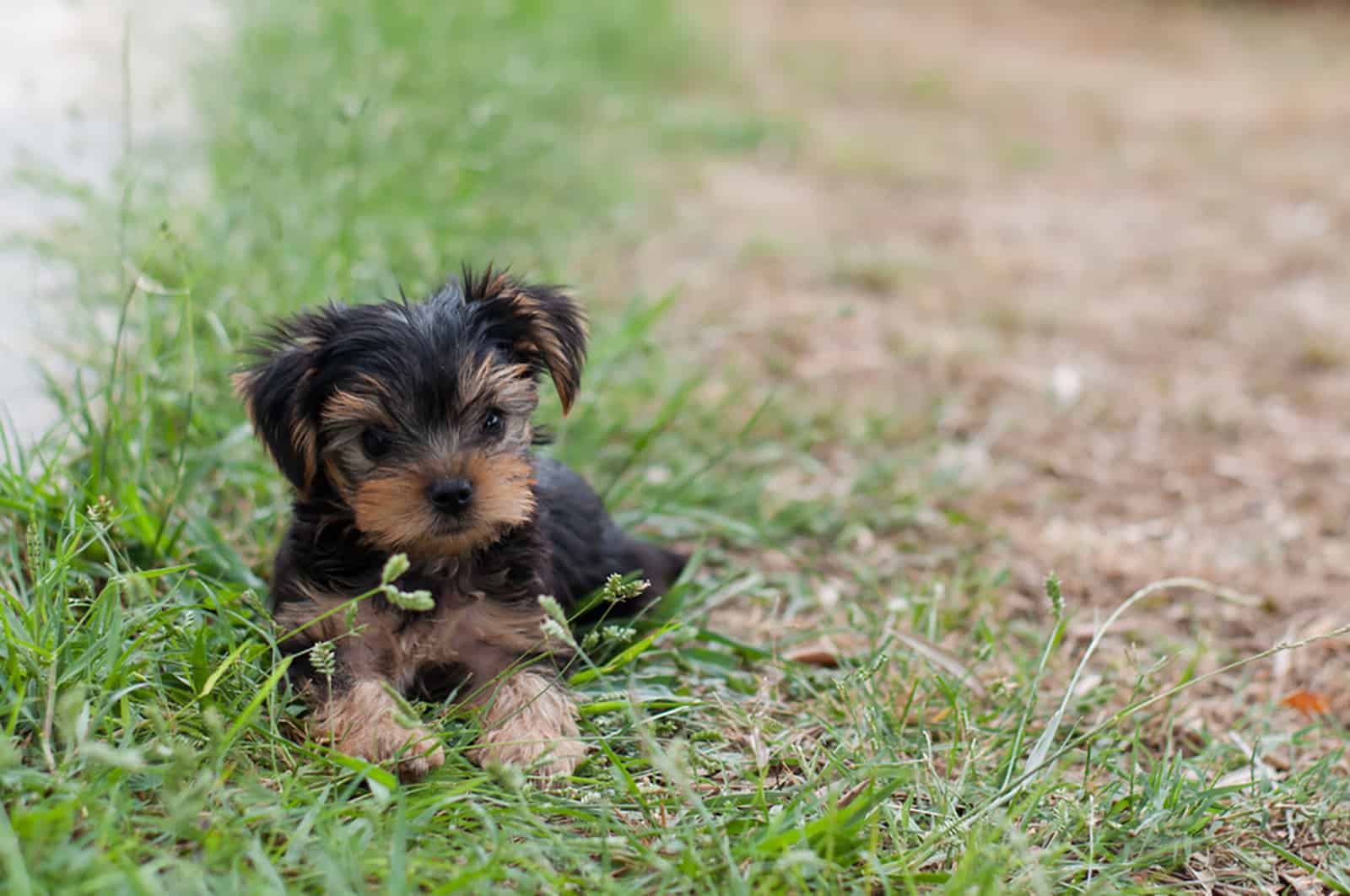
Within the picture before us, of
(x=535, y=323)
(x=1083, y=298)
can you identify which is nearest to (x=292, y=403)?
(x=535, y=323)

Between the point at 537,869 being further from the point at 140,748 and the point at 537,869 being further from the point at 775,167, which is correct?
the point at 775,167

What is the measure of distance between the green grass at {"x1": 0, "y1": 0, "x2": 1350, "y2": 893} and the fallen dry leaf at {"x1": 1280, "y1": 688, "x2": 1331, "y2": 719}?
0.24ft

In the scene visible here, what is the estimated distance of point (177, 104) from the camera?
7.87 metres

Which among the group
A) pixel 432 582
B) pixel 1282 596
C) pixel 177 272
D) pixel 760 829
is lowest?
pixel 1282 596

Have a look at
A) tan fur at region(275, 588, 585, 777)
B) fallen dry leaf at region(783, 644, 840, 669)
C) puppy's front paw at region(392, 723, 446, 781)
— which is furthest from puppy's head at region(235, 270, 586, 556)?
fallen dry leaf at region(783, 644, 840, 669)

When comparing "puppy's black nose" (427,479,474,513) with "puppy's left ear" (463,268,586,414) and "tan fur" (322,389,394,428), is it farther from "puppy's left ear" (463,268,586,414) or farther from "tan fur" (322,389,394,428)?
"puppy's left ear" (463,268,586,414)

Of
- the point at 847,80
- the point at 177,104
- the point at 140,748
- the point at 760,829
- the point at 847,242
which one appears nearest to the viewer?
the point at 140,748

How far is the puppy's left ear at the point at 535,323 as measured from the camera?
3537 mm

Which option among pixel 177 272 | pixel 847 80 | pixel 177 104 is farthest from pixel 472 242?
pixel 847 80

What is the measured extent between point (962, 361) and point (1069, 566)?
219 centimetres

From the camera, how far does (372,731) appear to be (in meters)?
3.01

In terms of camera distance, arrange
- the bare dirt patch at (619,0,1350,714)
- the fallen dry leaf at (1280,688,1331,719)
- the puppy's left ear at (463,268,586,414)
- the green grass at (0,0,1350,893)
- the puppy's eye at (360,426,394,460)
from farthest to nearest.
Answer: the bare dirt patch at (619,0,1350,714) → the fallen dry leaf at (1280,688,1331,719) → the puppy's left ear at (463,268,586,414) → the puppy's eye at (360,426,394,460) → the green grass at (0,0,1350,893)

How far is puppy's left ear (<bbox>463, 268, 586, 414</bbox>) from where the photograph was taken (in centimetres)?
354

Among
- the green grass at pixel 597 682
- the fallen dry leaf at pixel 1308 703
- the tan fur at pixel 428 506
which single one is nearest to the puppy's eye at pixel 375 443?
the tan fur at pixel 428 506
